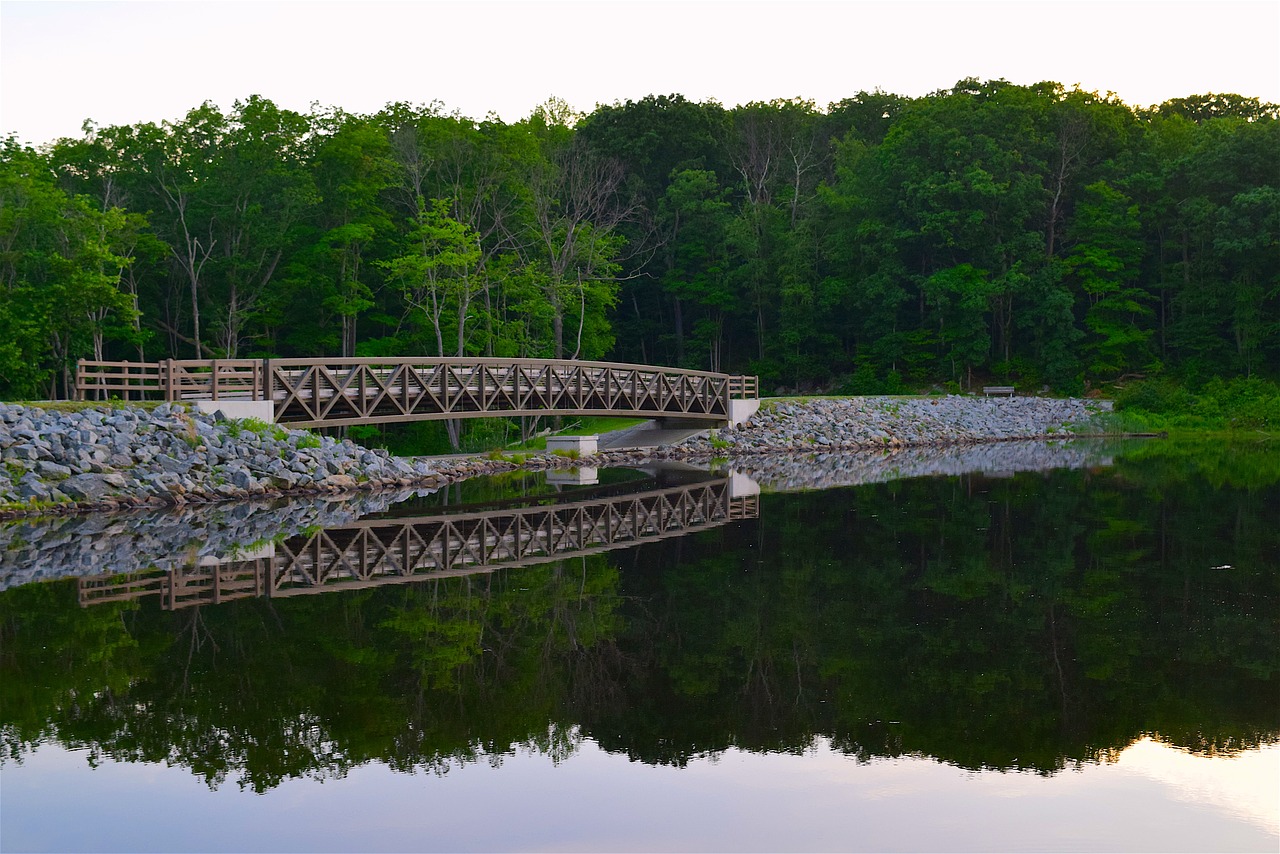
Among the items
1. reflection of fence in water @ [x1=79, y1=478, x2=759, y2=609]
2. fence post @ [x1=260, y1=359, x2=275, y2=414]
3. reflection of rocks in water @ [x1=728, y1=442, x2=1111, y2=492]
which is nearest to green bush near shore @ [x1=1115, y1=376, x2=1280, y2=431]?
→ reflection of rocks in water @ [x1=728, y1=442, x2=1111, y2=492]

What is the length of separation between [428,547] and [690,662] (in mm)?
7821

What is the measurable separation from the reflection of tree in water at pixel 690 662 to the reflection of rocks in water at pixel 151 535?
1802 mm

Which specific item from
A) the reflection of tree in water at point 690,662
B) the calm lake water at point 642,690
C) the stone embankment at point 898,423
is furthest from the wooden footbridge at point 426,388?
the reflection of tree in water at point 690,662

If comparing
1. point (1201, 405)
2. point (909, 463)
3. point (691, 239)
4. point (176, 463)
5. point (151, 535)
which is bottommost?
point (909, 463)

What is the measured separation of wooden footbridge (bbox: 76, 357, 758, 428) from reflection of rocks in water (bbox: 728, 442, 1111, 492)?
3420mm

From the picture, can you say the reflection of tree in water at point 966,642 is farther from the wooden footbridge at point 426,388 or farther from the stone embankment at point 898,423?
the stone embankment at point 898,423

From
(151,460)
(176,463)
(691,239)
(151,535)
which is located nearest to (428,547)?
(151,535)

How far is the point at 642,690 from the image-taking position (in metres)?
9.23

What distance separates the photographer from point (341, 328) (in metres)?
47.2

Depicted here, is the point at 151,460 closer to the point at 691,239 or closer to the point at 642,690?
the point at 642,690

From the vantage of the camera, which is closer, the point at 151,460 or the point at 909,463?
the point at 151,460

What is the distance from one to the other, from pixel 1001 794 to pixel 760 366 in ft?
174

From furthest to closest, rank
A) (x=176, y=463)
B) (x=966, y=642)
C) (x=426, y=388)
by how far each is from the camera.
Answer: (x=426, y=388), (x=176, y=463), (x=966, y=642)

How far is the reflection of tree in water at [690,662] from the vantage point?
8094mm
